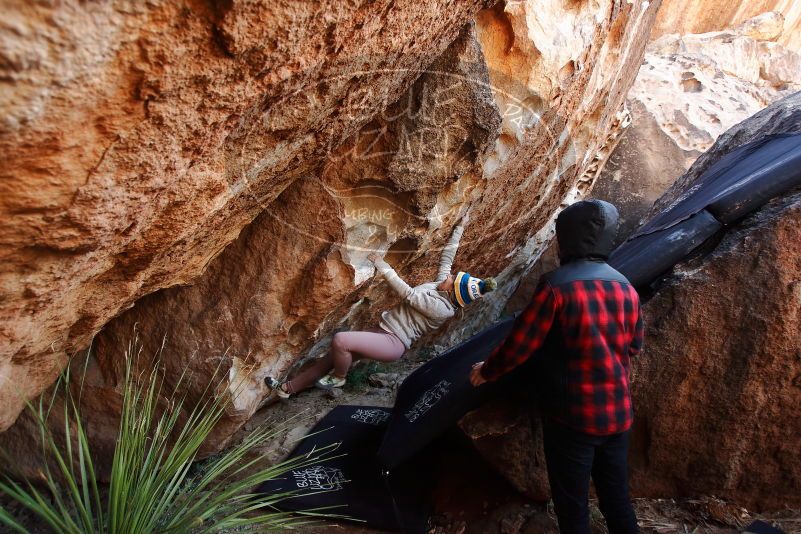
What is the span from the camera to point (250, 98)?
1.77 m

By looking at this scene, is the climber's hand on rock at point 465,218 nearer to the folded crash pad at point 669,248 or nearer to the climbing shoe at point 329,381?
the folded crash pad at point 669,248

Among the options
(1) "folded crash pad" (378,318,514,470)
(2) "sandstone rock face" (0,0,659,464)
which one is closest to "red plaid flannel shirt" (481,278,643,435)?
(1) "folded crash pad" (378,318,514,470)

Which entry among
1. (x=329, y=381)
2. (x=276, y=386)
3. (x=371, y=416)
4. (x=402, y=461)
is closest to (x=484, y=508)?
(x=402, y=461)

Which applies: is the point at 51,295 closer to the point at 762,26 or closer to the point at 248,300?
the point at 248,300

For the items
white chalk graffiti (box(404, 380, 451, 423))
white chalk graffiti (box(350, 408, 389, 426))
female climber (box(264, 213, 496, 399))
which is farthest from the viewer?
white chalk graffiti (box(350, 408, 389, 426))

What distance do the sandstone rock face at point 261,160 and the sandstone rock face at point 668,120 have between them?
72.6 inches

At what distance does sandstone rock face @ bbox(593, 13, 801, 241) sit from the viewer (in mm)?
5860

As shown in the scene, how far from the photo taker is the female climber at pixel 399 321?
3.21 metres

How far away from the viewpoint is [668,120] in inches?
245

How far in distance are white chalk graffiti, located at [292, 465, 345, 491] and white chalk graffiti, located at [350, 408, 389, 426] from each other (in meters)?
0.53

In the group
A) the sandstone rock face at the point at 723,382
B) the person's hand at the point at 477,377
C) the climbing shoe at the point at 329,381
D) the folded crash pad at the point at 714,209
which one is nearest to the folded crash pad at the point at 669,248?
the folded crash pad at the point at 714,209

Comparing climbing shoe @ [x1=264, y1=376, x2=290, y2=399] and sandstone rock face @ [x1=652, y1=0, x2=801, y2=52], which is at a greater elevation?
sandstone rock face @ [x1=652, y1=0, x2=801, y2=52]

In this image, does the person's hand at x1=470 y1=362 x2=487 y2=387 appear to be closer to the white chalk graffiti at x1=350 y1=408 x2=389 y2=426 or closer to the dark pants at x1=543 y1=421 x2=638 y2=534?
the dark pants at x1=543 y1=421 x2=638 y2=534

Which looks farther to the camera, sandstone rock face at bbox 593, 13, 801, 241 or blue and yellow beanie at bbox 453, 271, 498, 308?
sandstone rock face at bbox 593, 13, 801, 241
